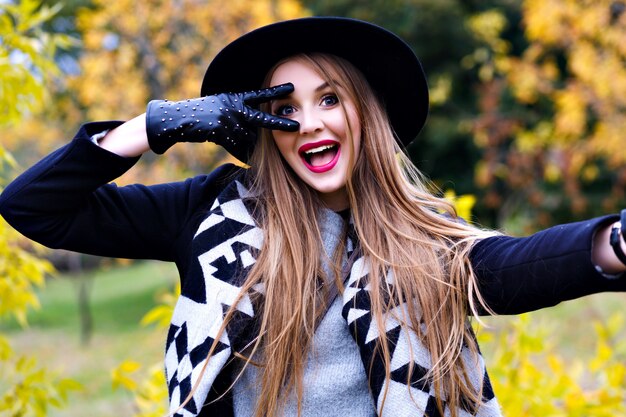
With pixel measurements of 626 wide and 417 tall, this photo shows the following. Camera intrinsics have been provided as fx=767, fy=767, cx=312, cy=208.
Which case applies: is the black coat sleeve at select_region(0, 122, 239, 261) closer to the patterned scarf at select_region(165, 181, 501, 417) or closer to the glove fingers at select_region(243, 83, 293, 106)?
the patterned scarf at select_region(165, 181, 501, 417)

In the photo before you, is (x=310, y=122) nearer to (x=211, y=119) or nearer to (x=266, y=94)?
(x=266, y=94)

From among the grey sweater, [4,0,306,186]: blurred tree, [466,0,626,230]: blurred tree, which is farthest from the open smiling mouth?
[466,0,626,230]: blurred tree

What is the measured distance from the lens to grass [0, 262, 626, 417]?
23.2 ft

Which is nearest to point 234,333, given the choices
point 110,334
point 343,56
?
point 343,56

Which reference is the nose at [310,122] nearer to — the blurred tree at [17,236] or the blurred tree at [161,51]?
the blurred tree at [17,236]

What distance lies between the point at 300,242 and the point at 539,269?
574mm

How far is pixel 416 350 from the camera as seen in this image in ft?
5.52

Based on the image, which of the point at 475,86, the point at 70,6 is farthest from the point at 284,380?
the point at 70,6

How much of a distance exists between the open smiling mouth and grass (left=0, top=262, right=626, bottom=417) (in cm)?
197

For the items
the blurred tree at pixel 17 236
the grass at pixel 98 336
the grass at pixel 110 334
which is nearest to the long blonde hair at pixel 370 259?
the blurred tree at pixel 17 236

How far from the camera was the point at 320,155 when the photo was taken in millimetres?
1892

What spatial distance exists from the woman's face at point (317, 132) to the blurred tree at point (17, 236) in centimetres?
91

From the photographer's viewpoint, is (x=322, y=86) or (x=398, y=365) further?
(x=322, y=86)

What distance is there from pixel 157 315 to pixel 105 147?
3.03 ft
